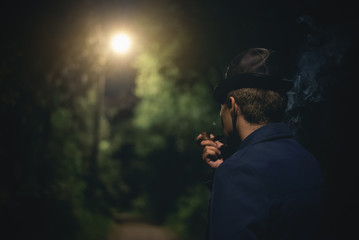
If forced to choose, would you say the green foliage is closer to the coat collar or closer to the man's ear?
the man's ear

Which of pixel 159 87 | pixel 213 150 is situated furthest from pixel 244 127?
pixel 159 87

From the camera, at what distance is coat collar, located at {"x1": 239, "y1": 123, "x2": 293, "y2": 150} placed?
1809 millimetres

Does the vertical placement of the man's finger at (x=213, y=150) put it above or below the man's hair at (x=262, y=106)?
below

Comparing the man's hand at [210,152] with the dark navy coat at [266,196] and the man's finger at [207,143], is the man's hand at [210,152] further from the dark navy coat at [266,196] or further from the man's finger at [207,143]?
the dark navy coat at [266,196]

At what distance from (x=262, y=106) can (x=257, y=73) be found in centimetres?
21

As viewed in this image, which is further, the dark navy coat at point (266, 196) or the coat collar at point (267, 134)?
the coat collar at point (267, 134)

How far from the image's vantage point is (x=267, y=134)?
71.6 inches

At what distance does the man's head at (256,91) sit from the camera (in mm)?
1960

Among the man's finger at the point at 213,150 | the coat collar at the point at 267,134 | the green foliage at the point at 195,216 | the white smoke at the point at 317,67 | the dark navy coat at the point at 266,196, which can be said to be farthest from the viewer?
the green foliage at the point at 195,216

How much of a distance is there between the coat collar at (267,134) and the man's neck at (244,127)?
10 cm

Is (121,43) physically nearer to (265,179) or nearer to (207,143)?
(207,143)

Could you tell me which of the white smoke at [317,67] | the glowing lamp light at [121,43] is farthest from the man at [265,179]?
the glowing lamp light at [121,43]

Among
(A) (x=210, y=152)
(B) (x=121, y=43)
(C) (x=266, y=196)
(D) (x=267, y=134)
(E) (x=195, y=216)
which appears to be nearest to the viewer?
(C) (x=266, y=196)

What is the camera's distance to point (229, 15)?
232 inches
